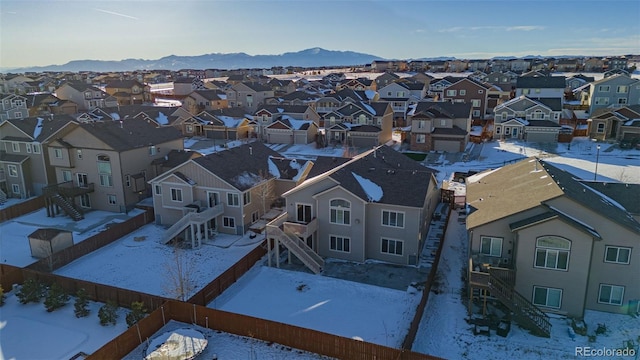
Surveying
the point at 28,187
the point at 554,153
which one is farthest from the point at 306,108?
the point at 28,187

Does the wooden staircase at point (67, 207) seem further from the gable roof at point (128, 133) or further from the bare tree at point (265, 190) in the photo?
the bare tree at point (265, 190)

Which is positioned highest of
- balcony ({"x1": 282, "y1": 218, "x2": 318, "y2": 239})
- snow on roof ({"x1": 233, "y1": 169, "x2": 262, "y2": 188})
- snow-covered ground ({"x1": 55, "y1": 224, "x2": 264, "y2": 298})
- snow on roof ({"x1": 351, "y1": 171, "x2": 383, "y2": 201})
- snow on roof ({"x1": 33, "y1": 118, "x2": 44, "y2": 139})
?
snow on roof ({"x1": 33, "y1": 118, "x2": 44, "y2": 139})

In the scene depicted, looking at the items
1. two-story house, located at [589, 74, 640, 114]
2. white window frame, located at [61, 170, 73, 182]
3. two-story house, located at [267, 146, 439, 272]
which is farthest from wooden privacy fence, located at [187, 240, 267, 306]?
two-story house, located at [589, 74, 640, 114]

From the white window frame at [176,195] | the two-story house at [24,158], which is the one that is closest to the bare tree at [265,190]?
the white window frame at [176,195]

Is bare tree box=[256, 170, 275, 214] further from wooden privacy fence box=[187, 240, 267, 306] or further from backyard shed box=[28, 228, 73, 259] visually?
backyard shed box=[28, 228, 73, 259]

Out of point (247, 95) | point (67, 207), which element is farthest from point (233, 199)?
point (247, 95)

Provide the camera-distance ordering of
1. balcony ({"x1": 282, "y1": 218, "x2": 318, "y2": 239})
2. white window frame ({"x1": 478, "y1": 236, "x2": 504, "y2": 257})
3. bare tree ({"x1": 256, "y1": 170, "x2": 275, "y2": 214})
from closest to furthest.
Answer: white window frame ({"x1": 478, "y1": 236, "x2": 504, "y2": 257}), balcony ({"x1": 282, "y1": 218, "x2": 318, "y2": 239}), bare tree ({"x1": 256, "y1": 170, "x2": 275, "y2": 214})

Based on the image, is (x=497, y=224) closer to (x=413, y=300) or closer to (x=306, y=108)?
(x=413, y=300)
